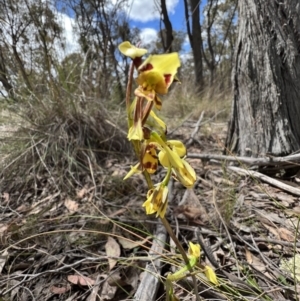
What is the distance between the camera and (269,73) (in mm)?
1623

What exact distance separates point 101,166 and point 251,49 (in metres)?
1.12

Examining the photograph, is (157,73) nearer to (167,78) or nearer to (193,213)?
(167,78)

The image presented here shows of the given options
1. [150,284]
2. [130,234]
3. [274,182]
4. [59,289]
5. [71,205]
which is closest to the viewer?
[150,284]

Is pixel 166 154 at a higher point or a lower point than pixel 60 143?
higher

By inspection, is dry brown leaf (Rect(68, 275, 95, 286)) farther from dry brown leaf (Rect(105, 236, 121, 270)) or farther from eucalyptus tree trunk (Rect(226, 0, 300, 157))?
eucalyptus tree trunk (Rect(226, 0, 300, 157))

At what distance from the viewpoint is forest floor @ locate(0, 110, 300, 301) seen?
3.24ft

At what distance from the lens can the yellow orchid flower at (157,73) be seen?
482mm

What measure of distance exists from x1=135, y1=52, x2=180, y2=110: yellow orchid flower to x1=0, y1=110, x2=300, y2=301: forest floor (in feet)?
1.64

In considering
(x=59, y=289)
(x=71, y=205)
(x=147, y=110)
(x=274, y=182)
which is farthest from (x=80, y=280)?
(x=274, y=182)

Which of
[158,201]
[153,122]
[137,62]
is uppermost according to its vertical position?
[137,62]

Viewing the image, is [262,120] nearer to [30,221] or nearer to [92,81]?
[30,221]

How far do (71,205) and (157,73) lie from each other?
4.08ft

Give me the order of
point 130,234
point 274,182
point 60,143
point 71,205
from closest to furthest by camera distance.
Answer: point 130,234 < point 274,182 < point 71,205 < point 60,143

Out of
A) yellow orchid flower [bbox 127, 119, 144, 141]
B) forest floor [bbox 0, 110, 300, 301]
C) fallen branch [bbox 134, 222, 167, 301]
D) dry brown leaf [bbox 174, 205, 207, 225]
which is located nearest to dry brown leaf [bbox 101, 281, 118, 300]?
forest floor [bbox 0, 110, 300, 301]
